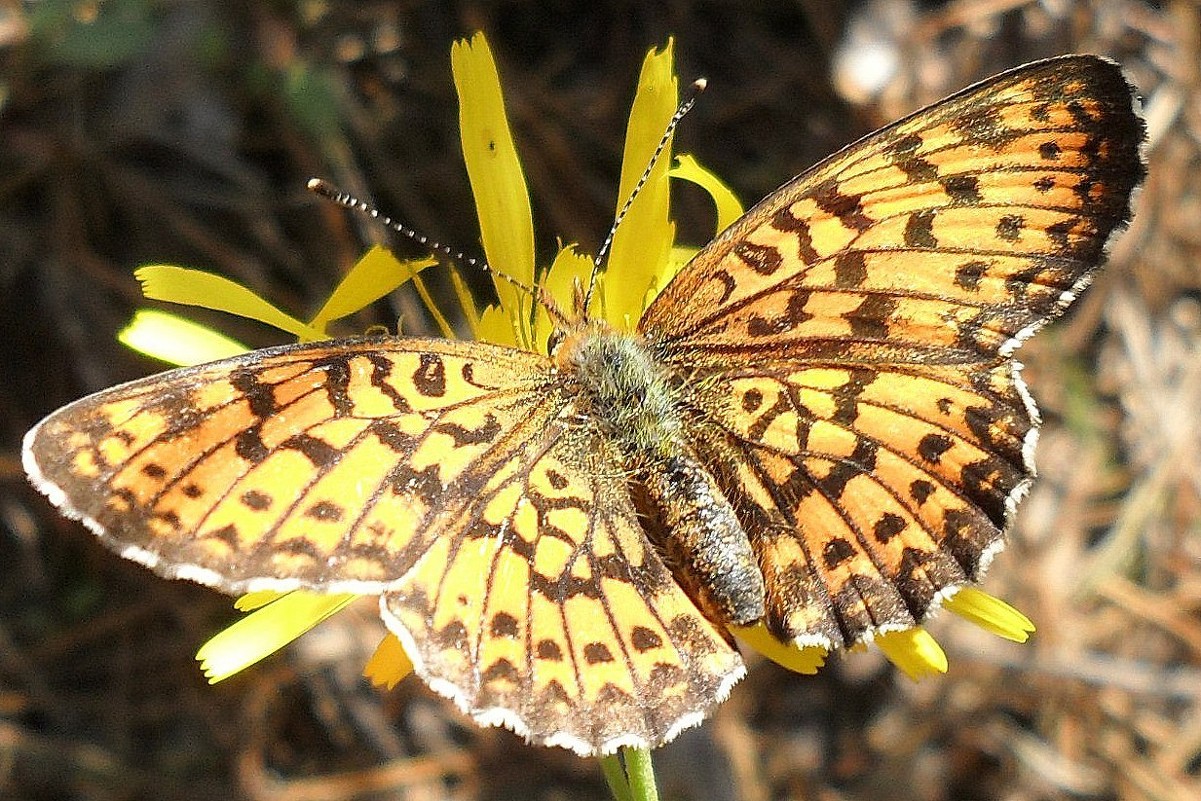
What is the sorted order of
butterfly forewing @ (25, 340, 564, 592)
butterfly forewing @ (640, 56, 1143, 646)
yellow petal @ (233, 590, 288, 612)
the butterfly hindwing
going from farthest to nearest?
yellow petal @ (233, 590, 288, 612), butterfly forewing @ (640, 56, 1143, 646), the butterfly hindwing, butterfly forewing @ (25, 340, 564, 592)

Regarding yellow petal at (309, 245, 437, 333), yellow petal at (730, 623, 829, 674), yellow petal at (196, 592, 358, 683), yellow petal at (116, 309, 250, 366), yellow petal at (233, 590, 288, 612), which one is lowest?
yellow petal at (730, 623, 829, 674)

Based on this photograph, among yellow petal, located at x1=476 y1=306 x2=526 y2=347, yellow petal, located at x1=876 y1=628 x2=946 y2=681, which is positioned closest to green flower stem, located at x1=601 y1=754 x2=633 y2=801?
yellow petal, located at x1=876 y1=628 x2=946 y2=681

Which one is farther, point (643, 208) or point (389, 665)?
point (643, 208)

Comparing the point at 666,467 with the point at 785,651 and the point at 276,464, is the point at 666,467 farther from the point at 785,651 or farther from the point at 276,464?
the point at 276,464

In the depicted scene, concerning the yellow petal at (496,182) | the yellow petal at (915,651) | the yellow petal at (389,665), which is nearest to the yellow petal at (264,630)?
the yellow petal at (389,665)

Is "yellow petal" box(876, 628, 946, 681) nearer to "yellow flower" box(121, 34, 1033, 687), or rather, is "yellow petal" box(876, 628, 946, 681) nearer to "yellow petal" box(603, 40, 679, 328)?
"yellow flower" box(121, 34, 1033, 687)

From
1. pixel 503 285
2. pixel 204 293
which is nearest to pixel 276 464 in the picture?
pixel 204 293
